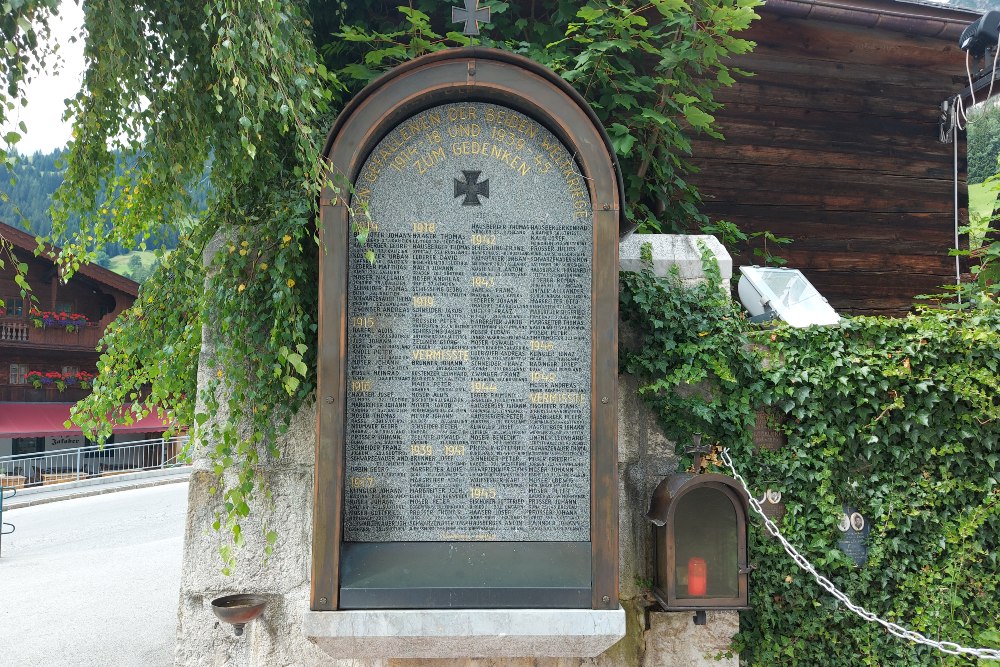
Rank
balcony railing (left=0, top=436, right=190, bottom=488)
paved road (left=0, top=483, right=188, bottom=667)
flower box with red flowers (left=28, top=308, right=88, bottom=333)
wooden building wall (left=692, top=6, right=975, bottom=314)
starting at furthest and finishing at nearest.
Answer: flower box with red flowers (left=28, top=308, right=88, bottom=333) < balcony railing (left=0, top=436, right=190, bottom=488) < wooden building wall (left=692, top=6, right=975, bottom=314) < paved road (left=0, top=483, right=188, bottom=667)

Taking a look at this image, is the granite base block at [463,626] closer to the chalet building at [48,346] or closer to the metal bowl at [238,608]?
the metal bowl at [238,608]

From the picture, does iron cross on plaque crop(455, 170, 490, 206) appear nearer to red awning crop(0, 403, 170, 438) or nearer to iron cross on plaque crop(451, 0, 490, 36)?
iron cross on plaque crop(451, 0, 490, 36)

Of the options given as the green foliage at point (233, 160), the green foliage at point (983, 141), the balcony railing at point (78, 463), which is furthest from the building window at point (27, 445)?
the green foliage at point (983, 141)

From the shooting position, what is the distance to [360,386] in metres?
3.54

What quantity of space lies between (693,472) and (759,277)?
9.85 feet

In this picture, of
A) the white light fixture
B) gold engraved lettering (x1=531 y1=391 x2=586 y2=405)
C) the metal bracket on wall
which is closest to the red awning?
the white light fixture

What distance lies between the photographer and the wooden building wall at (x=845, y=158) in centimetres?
778

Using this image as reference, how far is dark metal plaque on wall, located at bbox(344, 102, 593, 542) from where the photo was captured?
3.54 m

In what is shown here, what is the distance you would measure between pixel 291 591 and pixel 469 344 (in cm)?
189

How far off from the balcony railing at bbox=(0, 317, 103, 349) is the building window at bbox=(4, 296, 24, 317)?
824mm

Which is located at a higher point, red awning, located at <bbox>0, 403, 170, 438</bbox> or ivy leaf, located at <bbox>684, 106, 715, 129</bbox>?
ivy leaf, located at <bbox>684, 106, 715, 129</bbox>

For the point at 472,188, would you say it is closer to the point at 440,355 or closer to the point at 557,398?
the point at 440,355

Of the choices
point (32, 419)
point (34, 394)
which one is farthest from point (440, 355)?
point (34, 394)

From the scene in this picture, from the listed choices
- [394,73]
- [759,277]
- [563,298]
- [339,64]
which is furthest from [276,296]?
[759,277]
